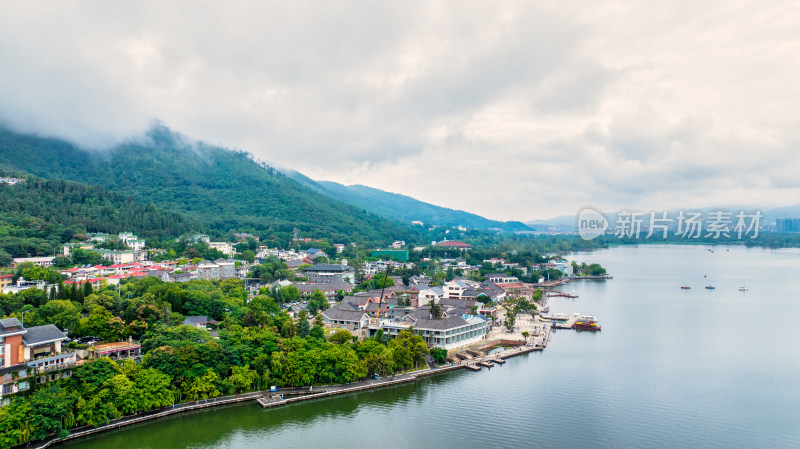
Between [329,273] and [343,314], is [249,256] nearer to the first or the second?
[329,273]

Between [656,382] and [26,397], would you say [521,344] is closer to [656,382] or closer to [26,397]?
[656,382]

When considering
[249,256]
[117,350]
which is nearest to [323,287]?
[249,256]

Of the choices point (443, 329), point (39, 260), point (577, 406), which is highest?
point (39, 260)

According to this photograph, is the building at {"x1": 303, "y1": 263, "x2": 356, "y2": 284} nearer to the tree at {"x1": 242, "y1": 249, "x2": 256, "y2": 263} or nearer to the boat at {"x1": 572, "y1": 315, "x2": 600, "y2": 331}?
the tree at {"x1": 242, "y1": 249, "x2": 256, "y2": 263}

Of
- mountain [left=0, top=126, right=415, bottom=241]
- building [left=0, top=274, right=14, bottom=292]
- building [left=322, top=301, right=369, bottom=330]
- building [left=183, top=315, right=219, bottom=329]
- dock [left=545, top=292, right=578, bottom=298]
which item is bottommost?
dock [left=545, top=292, right=578, bottom=298]

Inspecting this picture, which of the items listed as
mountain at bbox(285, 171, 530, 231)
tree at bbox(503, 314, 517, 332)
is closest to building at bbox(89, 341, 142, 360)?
tree at bbox(503, 314, 517, 332)

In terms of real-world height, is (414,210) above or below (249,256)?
above

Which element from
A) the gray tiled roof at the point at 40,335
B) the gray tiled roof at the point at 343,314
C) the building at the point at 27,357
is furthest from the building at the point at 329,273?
Answer: the building at the point at 27,357

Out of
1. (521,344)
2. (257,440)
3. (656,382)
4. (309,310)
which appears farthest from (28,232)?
(656,382)
